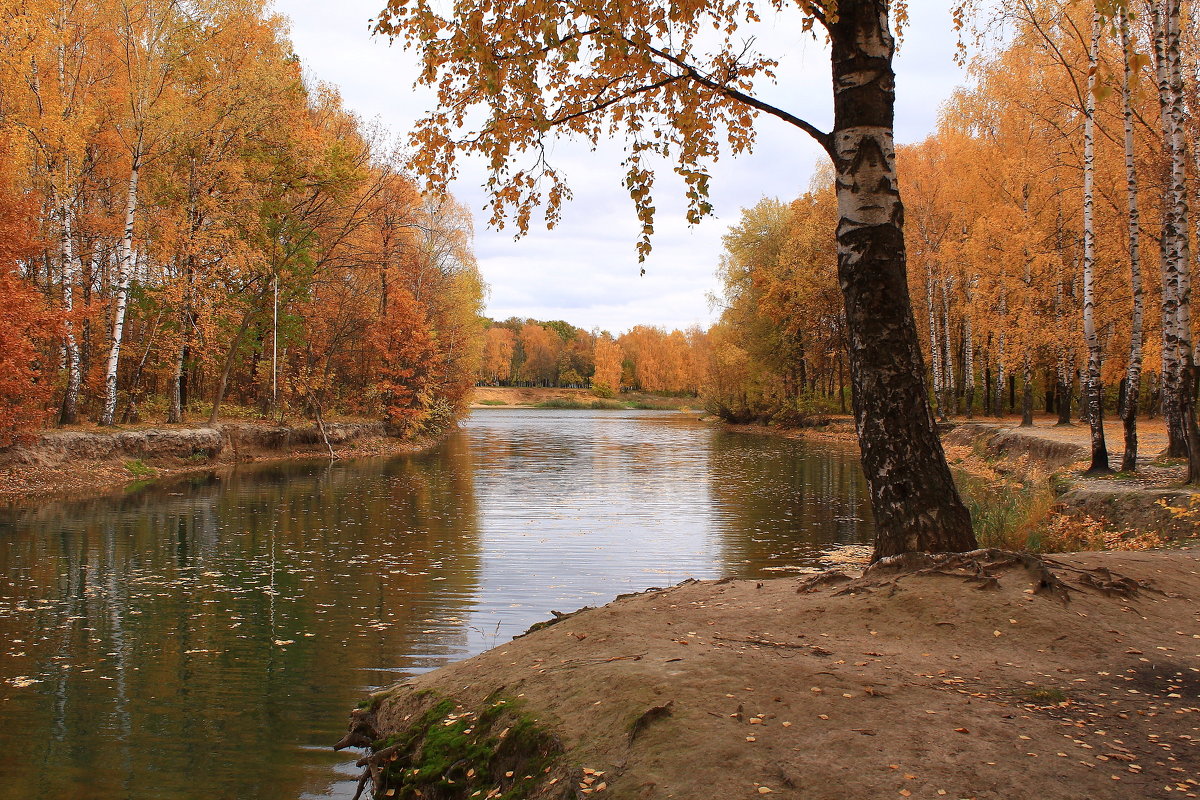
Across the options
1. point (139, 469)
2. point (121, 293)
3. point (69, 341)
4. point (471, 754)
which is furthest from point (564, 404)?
point (471, 754)

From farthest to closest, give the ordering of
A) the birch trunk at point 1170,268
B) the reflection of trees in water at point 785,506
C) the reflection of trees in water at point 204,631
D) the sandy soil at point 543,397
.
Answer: the sandy soil at point 543,397 < the reflection of trees in water at point 785,506 < the birch trunk at point 1170,268 < the reflection of trees in water at point 204,631

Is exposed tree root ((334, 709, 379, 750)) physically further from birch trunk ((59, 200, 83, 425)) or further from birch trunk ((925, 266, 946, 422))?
birch trunk ((925, 266, 946, 422))

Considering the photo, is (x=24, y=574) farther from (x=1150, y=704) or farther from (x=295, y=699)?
(x=1150, y=704)

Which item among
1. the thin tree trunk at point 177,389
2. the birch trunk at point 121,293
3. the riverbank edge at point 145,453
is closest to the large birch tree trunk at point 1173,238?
the riverbank edge at point 145,453

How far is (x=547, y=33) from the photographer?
507 centimetres

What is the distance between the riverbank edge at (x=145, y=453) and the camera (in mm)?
16359

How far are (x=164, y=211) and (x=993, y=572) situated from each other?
Result: 2413 cm

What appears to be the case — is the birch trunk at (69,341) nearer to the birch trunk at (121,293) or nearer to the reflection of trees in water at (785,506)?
the birch trunk at (121,293)

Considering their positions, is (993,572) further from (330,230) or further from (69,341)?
(330,230)

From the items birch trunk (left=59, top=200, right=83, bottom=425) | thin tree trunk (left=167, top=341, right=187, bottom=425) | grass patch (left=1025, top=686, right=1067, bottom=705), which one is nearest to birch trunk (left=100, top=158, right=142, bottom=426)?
birch trunk (left=59, top=200, right=83, bottom=425)

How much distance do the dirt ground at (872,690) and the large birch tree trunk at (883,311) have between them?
0.53m

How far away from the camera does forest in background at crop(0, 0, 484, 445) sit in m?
17.5

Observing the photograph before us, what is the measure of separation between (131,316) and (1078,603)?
1045 inches

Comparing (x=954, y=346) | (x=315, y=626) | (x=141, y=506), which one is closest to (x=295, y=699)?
(x=315, y=626)
